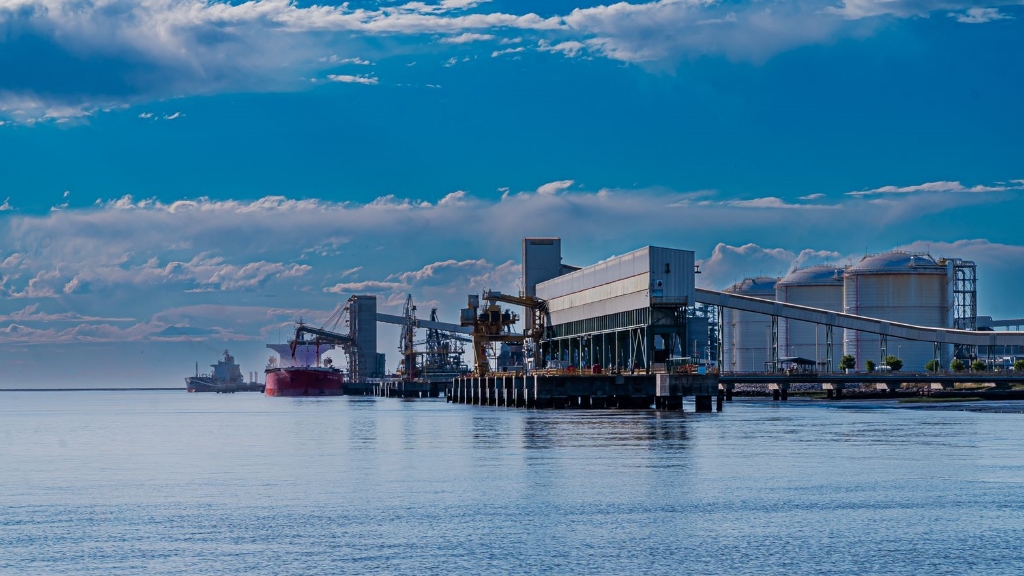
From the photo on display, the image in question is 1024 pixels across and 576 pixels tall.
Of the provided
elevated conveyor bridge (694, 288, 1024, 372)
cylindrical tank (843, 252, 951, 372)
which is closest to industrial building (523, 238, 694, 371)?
elevated conveyor bridge (694, 288, 1024, 372)

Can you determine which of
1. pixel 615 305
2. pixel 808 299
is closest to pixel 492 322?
pixel 615 305

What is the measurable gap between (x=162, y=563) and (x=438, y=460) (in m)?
25.8

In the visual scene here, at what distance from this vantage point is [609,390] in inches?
4075

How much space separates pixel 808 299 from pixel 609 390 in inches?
3594

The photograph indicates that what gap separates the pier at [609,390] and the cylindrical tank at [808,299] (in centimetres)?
7019

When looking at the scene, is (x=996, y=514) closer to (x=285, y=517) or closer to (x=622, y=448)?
(x=285, y=517)

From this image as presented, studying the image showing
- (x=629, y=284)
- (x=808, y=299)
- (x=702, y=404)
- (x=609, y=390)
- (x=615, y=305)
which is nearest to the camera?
(x=702, y=404)

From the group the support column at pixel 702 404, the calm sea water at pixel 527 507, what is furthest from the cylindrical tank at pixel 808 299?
the calm sea water at pixel 527 507

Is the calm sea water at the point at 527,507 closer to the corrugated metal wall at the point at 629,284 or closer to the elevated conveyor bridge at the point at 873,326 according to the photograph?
the corrugated metal wall at the point at 629,284

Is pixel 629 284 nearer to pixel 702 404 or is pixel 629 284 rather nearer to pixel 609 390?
pixel 609 390

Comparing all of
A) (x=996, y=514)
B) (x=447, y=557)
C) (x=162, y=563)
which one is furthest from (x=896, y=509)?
(x=162, y=563)

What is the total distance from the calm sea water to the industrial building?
39924 mm

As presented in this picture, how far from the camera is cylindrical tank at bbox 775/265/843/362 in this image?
186875 mm

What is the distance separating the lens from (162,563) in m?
26.2
